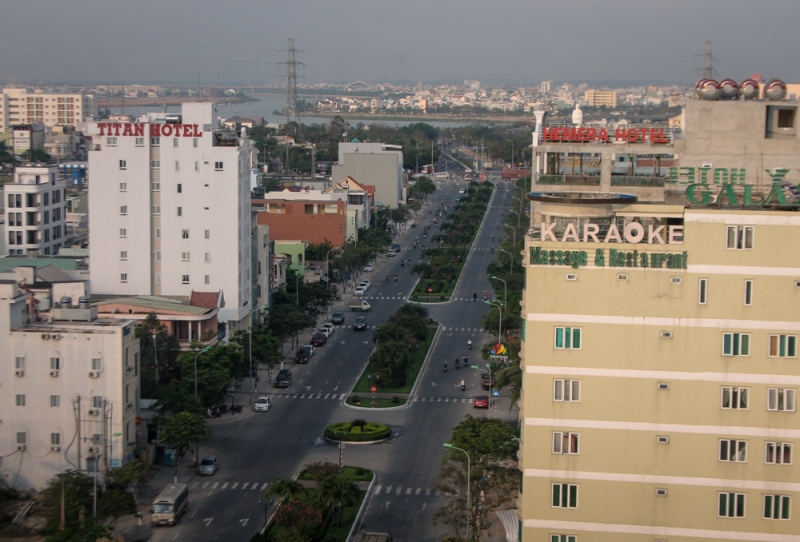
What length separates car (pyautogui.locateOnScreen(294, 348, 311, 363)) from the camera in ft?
221

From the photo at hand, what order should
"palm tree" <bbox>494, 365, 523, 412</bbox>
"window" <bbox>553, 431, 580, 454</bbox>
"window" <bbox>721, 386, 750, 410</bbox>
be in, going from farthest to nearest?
"palm tree" <bbox>494, 365, 523, 412</bbox> → "window" <bbox>553, 431, 580, 454</bbox> → "window" <bbox>721, 386, 750, 410</bbox>

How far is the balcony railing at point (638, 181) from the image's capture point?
105ft

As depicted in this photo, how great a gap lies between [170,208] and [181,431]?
23248 millimetres

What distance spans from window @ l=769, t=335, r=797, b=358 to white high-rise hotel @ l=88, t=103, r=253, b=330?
4339 centimetres

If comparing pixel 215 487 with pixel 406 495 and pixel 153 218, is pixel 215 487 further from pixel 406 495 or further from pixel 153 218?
pixel 153 218

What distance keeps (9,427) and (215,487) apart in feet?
27.4

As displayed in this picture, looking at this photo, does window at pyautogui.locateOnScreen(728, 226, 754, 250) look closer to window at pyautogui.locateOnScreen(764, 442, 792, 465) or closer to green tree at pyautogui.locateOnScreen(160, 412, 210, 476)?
window at pyautogui.locateOnScreen(764, 442, 792, 465)

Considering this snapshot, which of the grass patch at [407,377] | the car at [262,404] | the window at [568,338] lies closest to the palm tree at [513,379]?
the grass patch at [407,377]

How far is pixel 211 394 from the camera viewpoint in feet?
174

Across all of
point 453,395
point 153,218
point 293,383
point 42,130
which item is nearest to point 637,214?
point 453,395

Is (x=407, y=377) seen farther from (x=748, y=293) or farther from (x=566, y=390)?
(x=748, y=293)

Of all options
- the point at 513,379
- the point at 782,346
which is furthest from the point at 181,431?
the point at 782,346

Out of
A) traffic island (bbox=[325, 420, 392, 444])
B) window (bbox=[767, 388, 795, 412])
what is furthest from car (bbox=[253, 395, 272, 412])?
window (bbox=[767, 388, 795, 412])

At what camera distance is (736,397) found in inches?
1036
